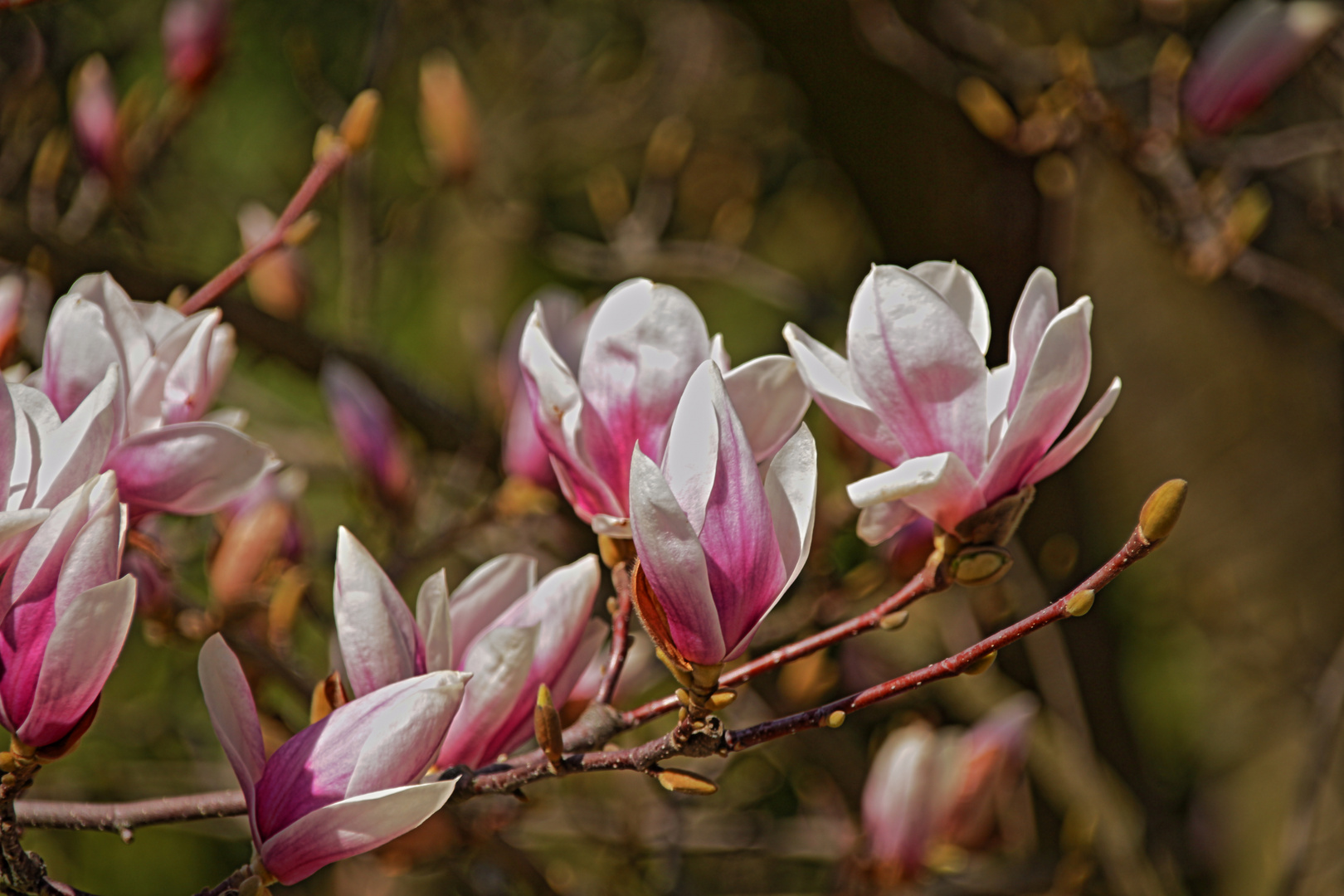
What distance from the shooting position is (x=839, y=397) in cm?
52

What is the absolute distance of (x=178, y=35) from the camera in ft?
4.09

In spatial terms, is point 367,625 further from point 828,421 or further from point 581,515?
point 828,421

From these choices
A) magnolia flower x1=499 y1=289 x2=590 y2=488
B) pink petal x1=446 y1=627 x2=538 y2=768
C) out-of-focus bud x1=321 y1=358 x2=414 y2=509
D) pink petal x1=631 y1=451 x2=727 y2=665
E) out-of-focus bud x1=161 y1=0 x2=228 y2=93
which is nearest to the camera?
pink petal x1=631 y1=451 x2=727 y2=665

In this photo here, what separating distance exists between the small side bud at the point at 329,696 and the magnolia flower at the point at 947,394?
0.26 meters

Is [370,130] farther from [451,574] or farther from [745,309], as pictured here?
[745,309]

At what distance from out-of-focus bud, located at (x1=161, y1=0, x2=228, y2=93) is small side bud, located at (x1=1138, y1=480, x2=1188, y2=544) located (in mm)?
1157

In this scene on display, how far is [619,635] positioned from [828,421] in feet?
3.28

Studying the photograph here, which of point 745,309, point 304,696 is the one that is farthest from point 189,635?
point 745,309

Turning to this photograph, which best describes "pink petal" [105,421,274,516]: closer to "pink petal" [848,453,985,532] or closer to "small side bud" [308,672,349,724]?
"small side bud" [308,672,349,724]

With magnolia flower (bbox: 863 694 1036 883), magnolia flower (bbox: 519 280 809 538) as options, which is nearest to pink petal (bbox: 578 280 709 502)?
magnolia flower (bbox: 519 280 809 538)

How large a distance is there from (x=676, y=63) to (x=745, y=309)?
114 centimetres

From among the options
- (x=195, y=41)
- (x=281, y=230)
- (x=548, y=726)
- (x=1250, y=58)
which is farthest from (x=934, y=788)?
(x=195, y=41)

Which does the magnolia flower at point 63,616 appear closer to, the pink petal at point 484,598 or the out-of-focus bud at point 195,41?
the pink petal at point 484,598

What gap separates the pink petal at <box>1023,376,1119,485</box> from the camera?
1.69ft
